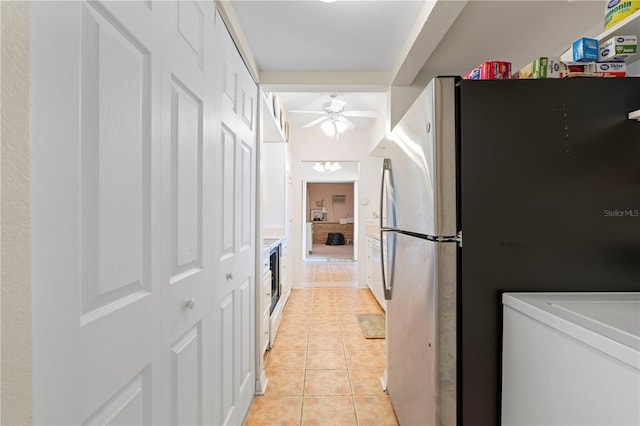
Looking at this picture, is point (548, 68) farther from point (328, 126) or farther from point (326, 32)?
point (328, 126)

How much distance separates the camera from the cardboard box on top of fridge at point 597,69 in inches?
46.4

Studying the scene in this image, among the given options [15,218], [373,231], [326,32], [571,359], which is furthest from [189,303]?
[373,231]

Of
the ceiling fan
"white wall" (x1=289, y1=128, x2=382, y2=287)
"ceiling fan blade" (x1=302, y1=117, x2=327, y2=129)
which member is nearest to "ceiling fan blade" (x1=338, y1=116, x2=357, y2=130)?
the ceiling fan

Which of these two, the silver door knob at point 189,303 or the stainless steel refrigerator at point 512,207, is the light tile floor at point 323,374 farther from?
the silver door knob at point 189,303

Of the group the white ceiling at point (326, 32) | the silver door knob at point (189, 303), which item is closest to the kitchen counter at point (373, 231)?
the white ceiling at point (326, 32)

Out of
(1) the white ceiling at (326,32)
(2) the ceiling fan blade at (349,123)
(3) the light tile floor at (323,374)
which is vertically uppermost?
(2) the ceiling fan blade at (349,123)

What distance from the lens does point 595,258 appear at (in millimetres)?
1119

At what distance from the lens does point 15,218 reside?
1.44 ft

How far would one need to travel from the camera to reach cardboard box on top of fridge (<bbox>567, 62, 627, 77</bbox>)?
118 centimetres

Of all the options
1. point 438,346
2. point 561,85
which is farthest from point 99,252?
point 561,85

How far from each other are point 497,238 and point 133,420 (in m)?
1.23

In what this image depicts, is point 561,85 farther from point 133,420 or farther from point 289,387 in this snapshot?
point 289,387

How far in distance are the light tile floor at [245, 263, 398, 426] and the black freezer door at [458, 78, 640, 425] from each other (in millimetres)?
1014

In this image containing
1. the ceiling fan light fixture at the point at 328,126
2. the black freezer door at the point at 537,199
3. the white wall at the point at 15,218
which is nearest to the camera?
the white wall at the point at 15,218
